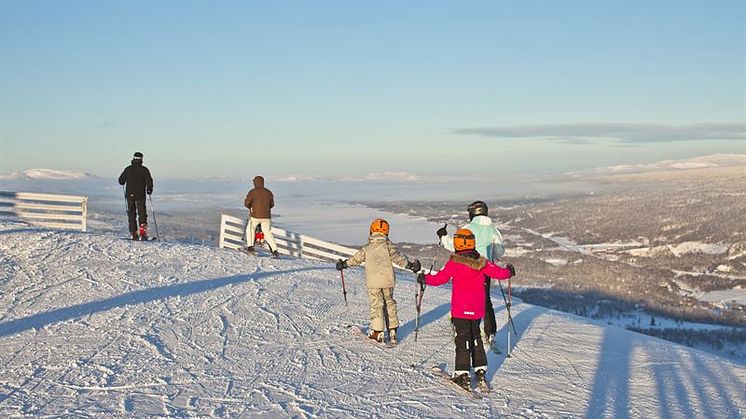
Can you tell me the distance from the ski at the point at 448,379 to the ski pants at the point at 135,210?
35.5ft

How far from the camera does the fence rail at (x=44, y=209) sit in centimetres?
2017

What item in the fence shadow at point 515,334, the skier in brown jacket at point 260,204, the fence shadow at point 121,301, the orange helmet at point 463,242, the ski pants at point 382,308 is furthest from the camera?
the skier in brown jacket at point 260,204

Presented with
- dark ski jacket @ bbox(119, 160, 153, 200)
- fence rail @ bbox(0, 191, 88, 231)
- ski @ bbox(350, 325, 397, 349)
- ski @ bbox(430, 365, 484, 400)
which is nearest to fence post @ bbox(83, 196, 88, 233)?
fence rail @ bbox(0, 191, 88, 231)

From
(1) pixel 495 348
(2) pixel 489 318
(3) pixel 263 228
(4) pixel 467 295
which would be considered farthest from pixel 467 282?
(3) pixel 263 228

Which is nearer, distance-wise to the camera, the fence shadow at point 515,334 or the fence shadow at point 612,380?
the fence shadow at point 612,380

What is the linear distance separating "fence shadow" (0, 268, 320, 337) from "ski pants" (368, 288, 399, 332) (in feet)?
14.4

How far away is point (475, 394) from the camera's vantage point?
7461mm

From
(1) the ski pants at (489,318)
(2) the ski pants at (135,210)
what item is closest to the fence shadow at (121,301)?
(2) the ski pants at (135,210)

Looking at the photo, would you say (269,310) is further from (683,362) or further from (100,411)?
(683,362)

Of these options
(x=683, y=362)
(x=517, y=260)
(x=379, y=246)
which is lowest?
(x=517, y=260)

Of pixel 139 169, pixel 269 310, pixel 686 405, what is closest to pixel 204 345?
pixel 269 310

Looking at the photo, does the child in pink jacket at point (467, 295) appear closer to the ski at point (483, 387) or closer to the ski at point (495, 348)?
the ski at point (483, 387)

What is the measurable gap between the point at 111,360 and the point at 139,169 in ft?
30.5

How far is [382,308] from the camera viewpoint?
9.38 metres
